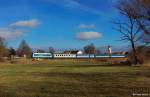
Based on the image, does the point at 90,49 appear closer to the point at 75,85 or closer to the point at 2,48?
the point at 2,48

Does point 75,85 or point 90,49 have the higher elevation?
point 90,49

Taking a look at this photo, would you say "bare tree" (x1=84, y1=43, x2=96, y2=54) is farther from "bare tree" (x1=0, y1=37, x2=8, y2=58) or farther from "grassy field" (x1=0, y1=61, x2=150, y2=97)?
"grassy field" (x1=0, y1=61, x2=150, y2=97)

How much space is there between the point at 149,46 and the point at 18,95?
2091 centimetres

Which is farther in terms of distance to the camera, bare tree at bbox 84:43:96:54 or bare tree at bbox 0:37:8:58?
bare tree at bbox 84:43:96:54

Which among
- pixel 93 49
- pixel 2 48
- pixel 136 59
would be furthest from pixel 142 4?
pixel 93 49

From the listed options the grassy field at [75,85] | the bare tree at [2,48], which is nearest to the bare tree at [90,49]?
the bare tree at [2,48]

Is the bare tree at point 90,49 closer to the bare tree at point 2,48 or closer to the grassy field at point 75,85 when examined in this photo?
the bare tree at point 2,48

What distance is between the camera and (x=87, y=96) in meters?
13.2

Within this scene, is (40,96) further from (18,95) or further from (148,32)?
(148,32)

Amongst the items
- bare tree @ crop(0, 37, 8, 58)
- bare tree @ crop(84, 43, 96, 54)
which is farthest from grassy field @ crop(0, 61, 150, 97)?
bare tree @ crop(84, 43, 96, 54)

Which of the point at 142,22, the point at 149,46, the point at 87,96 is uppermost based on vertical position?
the point at 142,22

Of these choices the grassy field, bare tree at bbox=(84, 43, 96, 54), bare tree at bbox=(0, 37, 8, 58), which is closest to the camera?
the grassy field

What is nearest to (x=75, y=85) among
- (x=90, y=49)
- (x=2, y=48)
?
(x=2, y=48)

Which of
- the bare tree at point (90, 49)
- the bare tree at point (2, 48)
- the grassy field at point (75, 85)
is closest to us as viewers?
the grassy field at point (75, 85)
